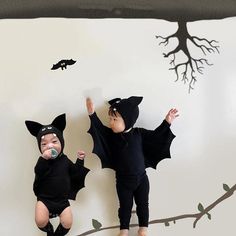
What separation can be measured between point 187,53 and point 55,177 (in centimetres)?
45

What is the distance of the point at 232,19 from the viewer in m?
1.18

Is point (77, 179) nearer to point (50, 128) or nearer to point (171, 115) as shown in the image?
point (50, 128)

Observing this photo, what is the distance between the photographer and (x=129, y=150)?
106 centimetres

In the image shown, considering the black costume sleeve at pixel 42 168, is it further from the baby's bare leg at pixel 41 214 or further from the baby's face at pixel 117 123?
the baby's face at pixel 117 123

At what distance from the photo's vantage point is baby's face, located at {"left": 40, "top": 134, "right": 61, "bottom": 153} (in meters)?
1.00

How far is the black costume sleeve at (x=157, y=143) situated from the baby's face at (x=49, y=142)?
0.21 meters

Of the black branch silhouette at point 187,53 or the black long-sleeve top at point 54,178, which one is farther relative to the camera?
the black branch silhouette at point 187,53

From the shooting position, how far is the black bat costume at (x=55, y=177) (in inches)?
39.8

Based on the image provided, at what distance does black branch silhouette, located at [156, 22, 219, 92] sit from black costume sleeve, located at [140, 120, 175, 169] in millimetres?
137

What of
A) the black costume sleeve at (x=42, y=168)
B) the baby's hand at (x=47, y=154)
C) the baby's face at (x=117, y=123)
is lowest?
the black costume sleeve at (x=42, y=168)

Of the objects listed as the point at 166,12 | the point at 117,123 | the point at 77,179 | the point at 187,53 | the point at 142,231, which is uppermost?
the point at 166,12

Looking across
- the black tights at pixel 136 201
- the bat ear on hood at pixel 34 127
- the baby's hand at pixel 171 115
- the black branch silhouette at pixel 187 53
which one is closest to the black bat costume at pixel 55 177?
the bat ear on hood at pixel 34 127

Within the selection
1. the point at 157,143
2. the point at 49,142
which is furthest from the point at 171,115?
the point at 49,142

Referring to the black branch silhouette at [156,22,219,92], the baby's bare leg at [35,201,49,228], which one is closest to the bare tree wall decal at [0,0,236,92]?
the black branch silhouette at [156,22,219,92]
